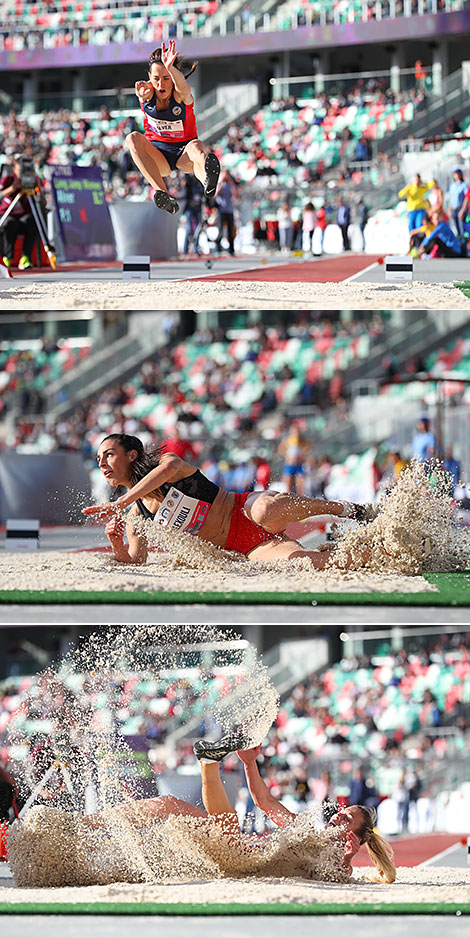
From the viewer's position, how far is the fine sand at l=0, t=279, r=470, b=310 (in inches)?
220

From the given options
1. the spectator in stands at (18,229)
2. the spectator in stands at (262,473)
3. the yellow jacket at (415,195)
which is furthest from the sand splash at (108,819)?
the spectator in stands at (262,473)

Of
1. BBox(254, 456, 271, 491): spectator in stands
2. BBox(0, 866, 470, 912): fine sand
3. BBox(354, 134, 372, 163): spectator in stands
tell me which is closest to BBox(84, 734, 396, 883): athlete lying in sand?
BBox(0, 866, 470, 912): fine sand

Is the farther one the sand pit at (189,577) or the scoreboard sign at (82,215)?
the scoreboard sign at (82,215)

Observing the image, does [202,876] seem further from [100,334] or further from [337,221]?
[100,334]

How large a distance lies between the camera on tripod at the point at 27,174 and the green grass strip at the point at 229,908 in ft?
24.5

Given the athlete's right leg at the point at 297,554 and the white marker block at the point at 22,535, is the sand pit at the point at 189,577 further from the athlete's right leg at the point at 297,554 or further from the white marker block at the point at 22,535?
the white marker block at the point at 22,535

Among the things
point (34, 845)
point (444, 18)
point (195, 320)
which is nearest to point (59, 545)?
point (34, 845)

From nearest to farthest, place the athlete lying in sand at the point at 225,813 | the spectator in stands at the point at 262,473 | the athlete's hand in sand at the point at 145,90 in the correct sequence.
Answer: the athlete lying in sand at the point at 225,813, the athlete's hand in sand at the point at 145,90, the spectator in stands at the point at 262,473

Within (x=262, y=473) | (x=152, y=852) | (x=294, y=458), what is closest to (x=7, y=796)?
(x=152, y=852)

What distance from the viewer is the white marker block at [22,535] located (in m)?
7.68

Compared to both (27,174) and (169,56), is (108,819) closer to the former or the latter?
(169,56)

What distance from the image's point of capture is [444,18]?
27.4 metres

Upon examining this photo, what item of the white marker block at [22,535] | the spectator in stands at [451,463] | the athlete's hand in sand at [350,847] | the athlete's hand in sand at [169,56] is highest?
the athlete's hand in sand at [169,56]

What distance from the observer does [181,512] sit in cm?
564
